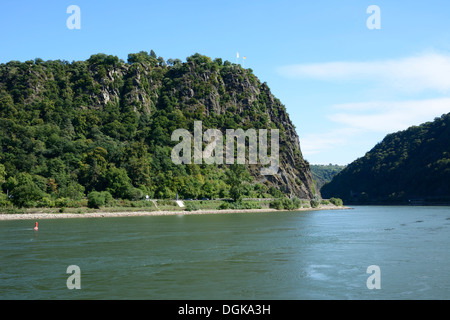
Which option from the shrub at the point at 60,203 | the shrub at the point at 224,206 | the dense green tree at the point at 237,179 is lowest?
the shrub at the point at 224,206

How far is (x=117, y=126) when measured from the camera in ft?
515

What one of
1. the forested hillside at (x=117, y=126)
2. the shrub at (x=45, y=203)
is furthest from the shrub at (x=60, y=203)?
the forested hillside at (x=117, y=126)

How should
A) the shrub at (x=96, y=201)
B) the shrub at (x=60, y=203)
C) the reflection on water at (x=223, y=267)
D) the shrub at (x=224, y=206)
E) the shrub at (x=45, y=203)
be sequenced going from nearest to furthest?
the reflection on water at (x=223, y=267), the shrub at (x=45, y=203), the shrub at (x=60, y=203), the shrub at (x=96, y=201), the shrub at (x=224, y=206)

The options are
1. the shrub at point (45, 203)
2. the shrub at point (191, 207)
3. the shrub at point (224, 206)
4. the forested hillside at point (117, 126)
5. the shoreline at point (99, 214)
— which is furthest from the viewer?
the shrub at point (224, 206)

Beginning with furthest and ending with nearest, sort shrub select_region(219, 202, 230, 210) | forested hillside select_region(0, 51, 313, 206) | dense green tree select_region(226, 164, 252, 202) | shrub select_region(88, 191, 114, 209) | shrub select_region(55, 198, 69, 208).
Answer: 1. dense green tree select_region(226, 164, 252, 202)
2. shrub select_region(219, 202, 230, 210)
3. forested hillside select_region(0, 51, 313, 206)
4. shrub select_region(88, 191, 114, 209)
5. shrub select_region(55, 198, 69, 208)

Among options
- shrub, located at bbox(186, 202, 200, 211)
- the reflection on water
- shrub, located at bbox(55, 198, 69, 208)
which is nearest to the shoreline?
shrub, located at bbox(186, 202, 200, 211)

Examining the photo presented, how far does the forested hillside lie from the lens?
113375 millimetres

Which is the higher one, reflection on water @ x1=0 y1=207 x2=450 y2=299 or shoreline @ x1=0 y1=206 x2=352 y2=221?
reflection on water @ x1=0 y1=207 x2=450 y2=299

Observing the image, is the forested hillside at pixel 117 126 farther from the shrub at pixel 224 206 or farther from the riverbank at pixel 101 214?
the shrub at pixel 224 206

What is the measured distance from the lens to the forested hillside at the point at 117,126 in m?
113

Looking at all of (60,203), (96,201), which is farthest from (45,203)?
(96,201)

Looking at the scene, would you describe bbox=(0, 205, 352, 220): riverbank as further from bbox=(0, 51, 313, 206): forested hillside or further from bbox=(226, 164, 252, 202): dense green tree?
bbox=(226, 164, 252, 202): dense green tree

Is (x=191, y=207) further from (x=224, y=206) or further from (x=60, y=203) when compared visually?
(x=60, y=203)

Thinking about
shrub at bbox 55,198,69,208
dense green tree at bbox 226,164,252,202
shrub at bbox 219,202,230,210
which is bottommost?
shrub at bbox 219,202,230,210
